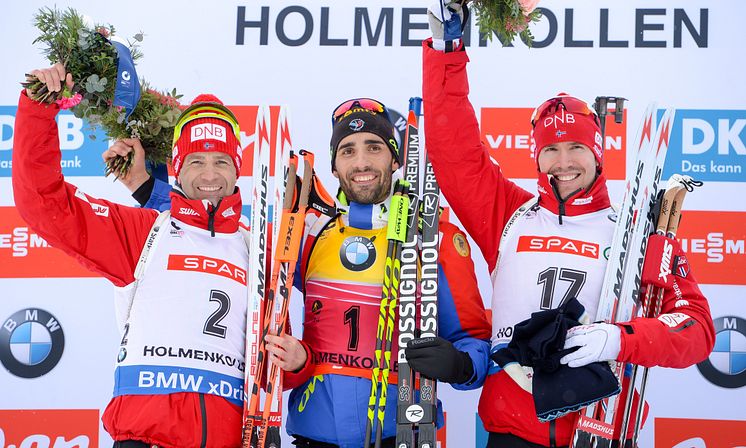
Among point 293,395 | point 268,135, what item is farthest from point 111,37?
point 293,395

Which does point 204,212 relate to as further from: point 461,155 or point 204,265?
point 461,155

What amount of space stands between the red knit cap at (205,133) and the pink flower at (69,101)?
424 millimetres

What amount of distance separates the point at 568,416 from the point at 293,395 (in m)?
1.04

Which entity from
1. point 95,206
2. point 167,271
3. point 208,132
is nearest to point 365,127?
point 208,132

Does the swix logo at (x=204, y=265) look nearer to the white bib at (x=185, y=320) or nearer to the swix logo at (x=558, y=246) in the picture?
the white bib at (x=185, y=320)

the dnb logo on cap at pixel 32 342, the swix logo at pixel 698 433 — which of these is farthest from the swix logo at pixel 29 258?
the swix logo at pixel 698 433

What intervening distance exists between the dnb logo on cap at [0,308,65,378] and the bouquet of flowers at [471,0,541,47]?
2.71 meters

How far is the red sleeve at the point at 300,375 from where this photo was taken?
317 cm

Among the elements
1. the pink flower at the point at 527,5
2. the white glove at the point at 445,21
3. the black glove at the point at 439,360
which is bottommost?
A: the black glove at the point at 439,360

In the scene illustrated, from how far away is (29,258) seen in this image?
452cm

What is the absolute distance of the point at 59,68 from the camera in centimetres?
308

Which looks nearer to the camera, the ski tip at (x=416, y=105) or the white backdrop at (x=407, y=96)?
the ski tip at (x=416, y=105)

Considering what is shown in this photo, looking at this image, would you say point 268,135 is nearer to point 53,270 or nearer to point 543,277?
point 543,277

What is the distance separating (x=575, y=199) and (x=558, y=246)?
205mm
